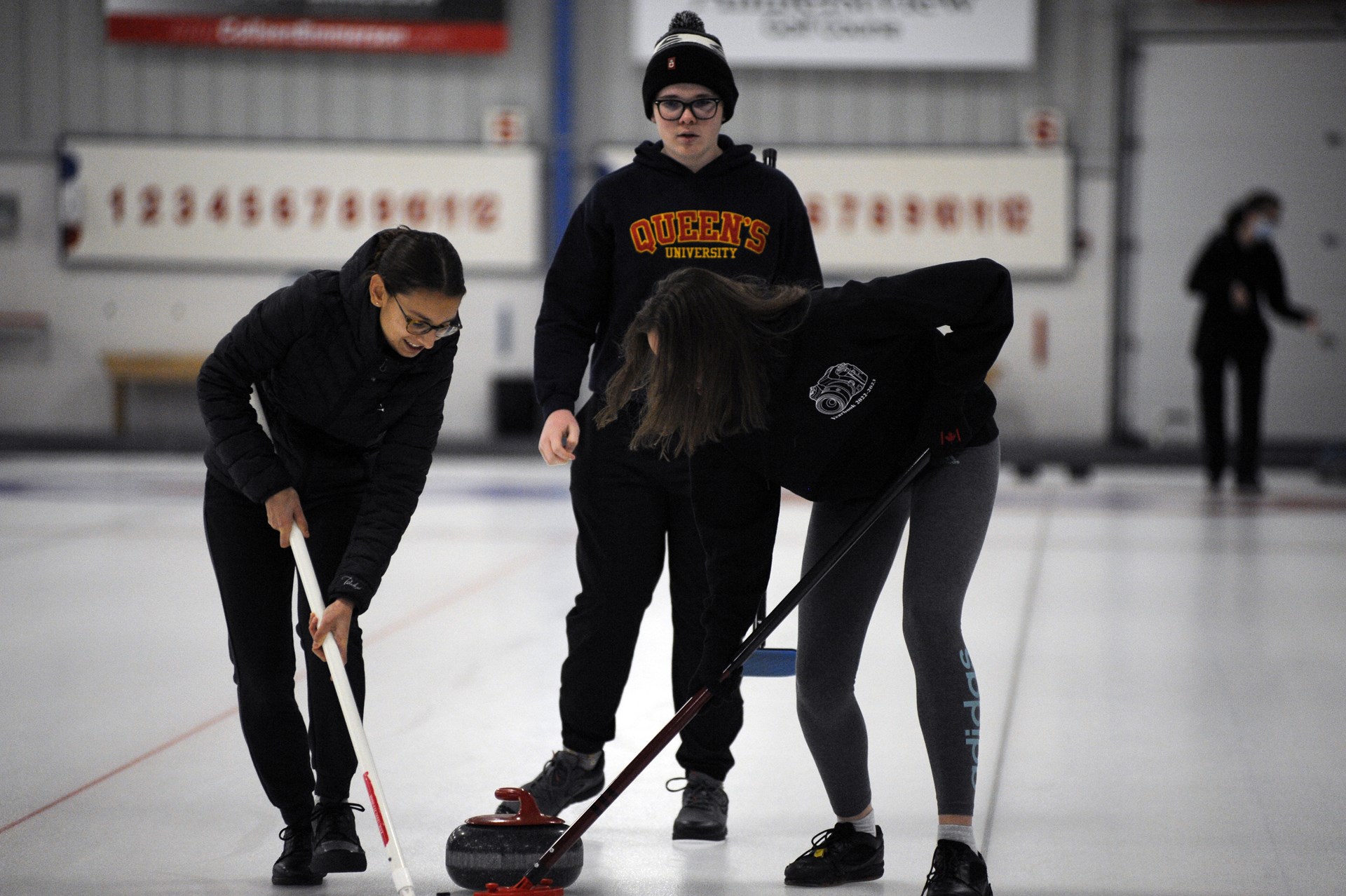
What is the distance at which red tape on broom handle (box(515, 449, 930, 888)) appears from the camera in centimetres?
229

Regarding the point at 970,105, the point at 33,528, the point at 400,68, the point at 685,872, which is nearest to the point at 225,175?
the point at 400,68

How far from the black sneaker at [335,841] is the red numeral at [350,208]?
30.4 ft

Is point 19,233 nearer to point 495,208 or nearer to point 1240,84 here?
point 495,208

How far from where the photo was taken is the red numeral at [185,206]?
1127 centimetres

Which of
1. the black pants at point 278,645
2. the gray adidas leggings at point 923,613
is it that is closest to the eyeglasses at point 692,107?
the gray adidas leggings at point 923,613

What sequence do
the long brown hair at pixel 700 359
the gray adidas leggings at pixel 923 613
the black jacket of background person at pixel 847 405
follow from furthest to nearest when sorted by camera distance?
the gray adidas leggings at pixel 923 613 < the black jacket of background person at pixel 847 405 < the long brown hair at pixel 700 359

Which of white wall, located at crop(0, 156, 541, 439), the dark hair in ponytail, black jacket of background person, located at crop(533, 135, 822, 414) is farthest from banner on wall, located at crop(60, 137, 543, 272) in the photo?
the dark hair in ponytail

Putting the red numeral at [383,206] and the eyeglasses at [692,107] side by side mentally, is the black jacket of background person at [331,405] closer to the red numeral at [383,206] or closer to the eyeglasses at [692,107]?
the eyeglasses at [692,107]

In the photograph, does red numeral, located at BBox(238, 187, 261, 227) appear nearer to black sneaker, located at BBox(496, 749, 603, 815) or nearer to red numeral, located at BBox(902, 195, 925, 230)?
red numeral, located at BBox(902, 195, 925, 230)

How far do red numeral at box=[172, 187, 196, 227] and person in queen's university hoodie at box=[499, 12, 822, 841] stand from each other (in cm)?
920

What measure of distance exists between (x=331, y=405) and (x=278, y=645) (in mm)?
426

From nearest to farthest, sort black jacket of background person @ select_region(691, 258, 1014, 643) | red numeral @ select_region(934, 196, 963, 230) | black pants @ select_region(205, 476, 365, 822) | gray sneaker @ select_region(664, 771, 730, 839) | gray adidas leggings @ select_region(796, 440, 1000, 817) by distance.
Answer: black jacket of background person @ select_region(691, 258, 1014, 643)
gray adidas leggings @ select_region(796, 440, 1000, 817)
black pants @ select_region(205, 476, 365, 822)
gray sneaker @ select_region(664, 771, 730, 839)
red numeral @ select_region(934, 196, 963, 230)

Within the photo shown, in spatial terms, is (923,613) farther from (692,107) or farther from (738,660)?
(692,107)

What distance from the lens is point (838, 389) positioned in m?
2.22
